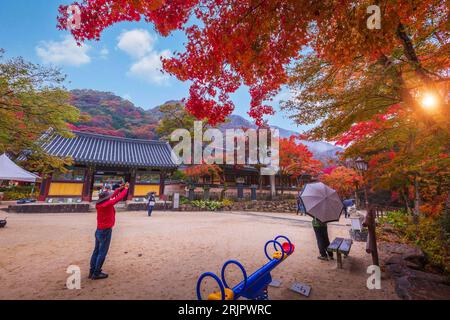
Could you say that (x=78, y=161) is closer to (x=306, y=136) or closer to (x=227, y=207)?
(x=227, y=207)

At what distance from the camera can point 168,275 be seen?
4.20 m

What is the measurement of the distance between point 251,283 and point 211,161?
2013cm

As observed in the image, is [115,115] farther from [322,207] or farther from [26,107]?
[322,207]

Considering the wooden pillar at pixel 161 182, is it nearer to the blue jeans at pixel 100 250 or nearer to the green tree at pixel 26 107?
the green tree at pixel 26 107

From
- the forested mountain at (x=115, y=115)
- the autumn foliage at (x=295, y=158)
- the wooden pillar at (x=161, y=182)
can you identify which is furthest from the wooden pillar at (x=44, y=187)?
the forested mountain at (x=115, y=115)

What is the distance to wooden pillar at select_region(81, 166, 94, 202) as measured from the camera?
17.8 meters

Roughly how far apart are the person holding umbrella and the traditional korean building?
56.3 feet

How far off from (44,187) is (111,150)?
6.10m

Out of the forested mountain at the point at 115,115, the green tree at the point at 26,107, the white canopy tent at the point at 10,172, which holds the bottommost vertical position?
the white canopy tent at the point at 10,172

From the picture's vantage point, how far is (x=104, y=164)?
59.4ft

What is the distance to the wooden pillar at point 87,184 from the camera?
17766 mm

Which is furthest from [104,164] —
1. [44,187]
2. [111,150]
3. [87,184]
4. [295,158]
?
[295,158]
